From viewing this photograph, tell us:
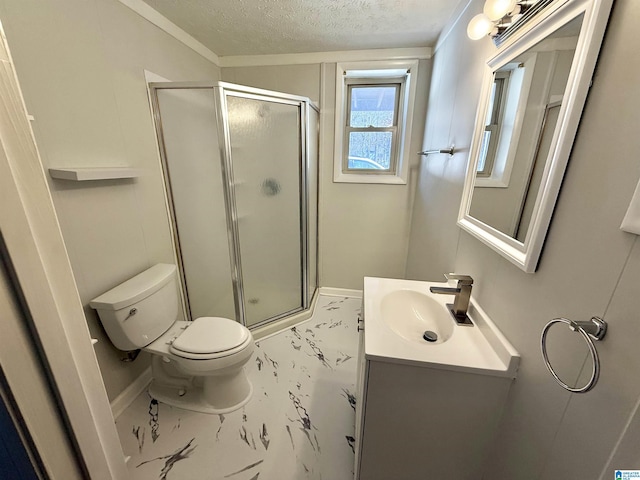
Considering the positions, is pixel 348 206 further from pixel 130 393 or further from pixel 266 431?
pixel 130 393

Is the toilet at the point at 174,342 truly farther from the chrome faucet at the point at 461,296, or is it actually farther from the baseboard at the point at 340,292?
the baseboard at the point at 340,292

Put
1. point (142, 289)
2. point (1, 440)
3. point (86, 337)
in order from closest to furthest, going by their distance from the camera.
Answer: point (1, 440)
point (86, 337)
point (142, 289)

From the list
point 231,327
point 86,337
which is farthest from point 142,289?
point 86,337

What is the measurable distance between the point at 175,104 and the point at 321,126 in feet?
3.79

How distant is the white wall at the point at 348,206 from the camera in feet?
7.09

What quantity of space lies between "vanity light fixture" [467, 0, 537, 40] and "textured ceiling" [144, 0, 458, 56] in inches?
26.4

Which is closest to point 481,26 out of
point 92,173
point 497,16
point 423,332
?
point 497,16

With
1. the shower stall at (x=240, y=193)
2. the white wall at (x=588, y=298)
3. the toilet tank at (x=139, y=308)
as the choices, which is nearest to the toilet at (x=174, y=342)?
the toilet tank at (x=139, y=308)

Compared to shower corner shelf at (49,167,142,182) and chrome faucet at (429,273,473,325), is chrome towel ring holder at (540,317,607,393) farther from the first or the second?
A: shower corner shelf at (49,167,142,182)

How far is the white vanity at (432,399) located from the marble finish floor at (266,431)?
1.11 feet

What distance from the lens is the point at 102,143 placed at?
127 centimetres

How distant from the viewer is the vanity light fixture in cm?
81

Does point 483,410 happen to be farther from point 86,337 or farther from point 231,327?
point 231,327

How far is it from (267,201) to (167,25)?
1.25 m
